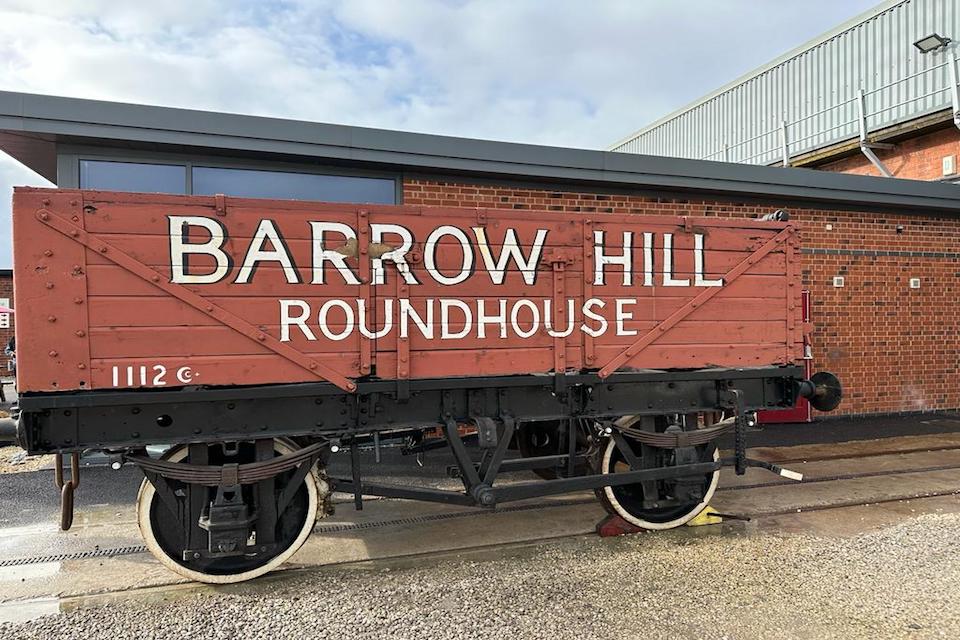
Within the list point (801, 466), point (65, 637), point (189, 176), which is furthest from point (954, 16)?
point (65, 637)

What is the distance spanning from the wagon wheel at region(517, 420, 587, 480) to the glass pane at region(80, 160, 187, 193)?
4.16 meters

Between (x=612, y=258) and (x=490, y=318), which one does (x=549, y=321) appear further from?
(x=612, y=258)

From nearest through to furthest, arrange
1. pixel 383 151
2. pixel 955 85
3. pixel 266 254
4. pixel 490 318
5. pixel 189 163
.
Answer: pixel 266 254 < pixel 490 318 < pixel 189 163 < pixel 383 151 < pixel 955 85

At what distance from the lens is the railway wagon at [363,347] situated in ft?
10.4

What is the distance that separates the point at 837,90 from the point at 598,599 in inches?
578

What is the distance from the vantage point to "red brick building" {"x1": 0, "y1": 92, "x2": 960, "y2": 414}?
217 inches

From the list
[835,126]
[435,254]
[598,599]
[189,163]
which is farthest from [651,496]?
[835,126]

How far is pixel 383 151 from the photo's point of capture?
6.14 m

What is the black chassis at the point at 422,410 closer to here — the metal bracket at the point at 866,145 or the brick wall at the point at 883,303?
the brick wall at the point at 883,303

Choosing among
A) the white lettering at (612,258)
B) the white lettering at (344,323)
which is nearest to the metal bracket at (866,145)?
the white lettering at (612,258)

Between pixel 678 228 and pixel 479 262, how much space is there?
1540mm

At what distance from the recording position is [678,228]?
4.23 metres

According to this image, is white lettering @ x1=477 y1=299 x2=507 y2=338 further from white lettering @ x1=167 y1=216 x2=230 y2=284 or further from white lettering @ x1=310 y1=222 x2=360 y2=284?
white lettering @ x1=167 y1=216 x2=230 y2=284

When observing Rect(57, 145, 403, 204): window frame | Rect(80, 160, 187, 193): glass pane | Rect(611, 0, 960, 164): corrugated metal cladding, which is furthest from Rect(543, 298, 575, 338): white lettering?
Rect(611, 0, 960, 164): corrugated metal cladding
